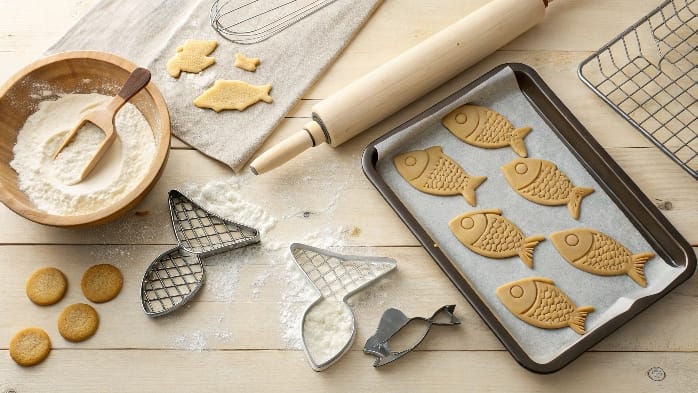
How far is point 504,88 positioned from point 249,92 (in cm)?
40

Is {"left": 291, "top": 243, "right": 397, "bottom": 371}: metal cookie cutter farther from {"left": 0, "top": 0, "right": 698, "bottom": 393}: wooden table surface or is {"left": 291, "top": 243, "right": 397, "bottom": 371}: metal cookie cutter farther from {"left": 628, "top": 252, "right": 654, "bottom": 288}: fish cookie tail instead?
{"left": 628, "top": 252, "right": 654, "bottom": 288}: fish cookie tail

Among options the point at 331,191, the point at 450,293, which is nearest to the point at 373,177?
the point at 331,191

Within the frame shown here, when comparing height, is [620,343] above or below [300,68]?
below

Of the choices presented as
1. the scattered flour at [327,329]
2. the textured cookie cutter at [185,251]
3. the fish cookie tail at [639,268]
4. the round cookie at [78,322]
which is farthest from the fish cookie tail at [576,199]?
the round cookie at [78,322]

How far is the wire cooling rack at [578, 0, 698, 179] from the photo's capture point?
106 cm

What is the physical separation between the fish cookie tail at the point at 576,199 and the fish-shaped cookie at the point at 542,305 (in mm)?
114

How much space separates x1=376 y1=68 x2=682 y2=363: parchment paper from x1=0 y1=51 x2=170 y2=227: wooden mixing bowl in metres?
0.33

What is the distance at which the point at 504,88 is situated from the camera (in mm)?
1088

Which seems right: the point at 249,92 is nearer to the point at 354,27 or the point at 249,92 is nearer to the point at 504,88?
the point at 354,27

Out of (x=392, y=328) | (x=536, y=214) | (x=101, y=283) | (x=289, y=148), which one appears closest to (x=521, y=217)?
(x=536, y=214)

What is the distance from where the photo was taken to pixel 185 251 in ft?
3.20

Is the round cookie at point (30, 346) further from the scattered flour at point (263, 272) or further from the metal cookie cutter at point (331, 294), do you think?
the metal cookie cutter at point (331, 294)

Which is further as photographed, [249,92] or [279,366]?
[249,92]

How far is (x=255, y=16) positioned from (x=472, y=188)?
46cm
